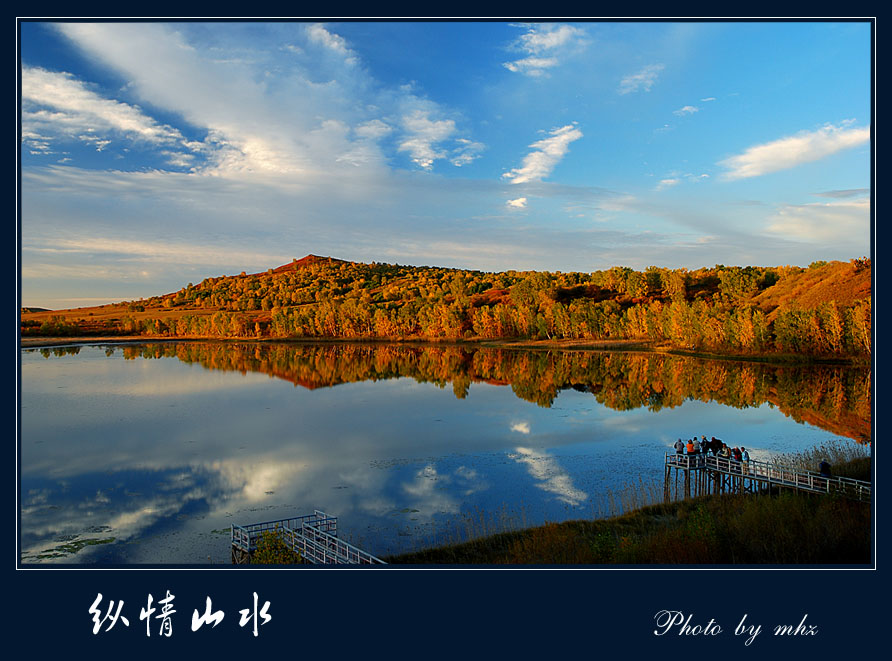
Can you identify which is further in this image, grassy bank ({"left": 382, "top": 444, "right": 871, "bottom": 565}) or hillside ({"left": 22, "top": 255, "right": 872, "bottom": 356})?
hillside ({"left": 22, "top": 255, "right": 872, "bottom": 356})

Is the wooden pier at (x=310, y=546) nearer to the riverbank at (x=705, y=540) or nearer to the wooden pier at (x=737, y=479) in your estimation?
the riverbank at (x=705, y=540)

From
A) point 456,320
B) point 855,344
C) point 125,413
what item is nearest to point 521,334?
point 456,320

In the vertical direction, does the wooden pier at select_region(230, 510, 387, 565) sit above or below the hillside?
below

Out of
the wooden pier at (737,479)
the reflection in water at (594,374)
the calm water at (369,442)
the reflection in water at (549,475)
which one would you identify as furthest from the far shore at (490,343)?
the wooden pier at (737,479)

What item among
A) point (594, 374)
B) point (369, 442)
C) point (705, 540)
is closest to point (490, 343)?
point (594, 374)

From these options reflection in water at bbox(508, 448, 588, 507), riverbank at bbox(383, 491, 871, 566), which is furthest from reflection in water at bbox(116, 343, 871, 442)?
riverbank at bbox(383, 491, 871, 566)

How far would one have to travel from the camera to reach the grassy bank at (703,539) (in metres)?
12.9

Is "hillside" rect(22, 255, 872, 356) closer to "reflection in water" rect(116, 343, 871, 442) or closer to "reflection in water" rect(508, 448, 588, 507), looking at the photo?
"reflection in water" rect(116, 343, 871, 442)

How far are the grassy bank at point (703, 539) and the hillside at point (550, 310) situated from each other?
45.7 meters

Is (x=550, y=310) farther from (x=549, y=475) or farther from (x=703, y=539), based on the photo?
(x=703, y=539)

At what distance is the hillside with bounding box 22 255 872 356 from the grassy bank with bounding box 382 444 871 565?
150 ft

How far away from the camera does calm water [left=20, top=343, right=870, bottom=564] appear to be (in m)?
Answer: 19.1

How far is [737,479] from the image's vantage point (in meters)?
22.1

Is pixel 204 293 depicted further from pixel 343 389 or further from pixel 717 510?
pixel 717 510
